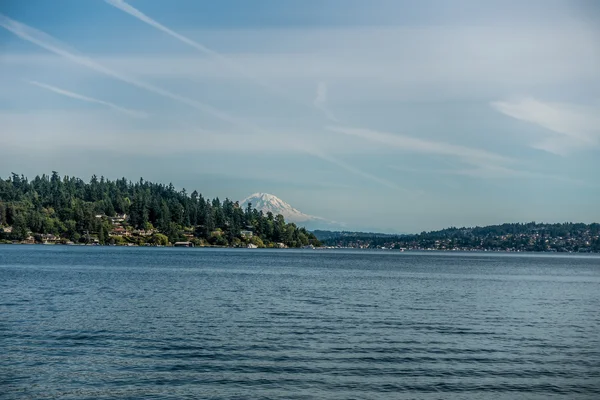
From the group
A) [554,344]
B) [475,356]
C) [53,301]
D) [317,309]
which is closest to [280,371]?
[475,356]

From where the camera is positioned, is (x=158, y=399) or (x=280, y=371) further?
(x=280, y=371)

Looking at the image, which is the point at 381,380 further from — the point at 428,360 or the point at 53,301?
the point at 53,301

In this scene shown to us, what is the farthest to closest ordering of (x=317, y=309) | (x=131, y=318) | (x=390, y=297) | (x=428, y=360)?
(x=390, y=297), (x=317, y=309), (x=131, y=318), (x=428, y=360)

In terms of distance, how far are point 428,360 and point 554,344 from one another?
1131 centimetres

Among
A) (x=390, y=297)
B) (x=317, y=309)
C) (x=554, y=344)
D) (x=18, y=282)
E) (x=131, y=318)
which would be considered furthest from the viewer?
(x=18, y=282)

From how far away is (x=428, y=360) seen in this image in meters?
36.4

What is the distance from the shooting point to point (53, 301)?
59094 millimetres

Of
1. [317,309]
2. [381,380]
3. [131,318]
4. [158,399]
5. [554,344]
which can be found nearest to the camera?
[158,399]

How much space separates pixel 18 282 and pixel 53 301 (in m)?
23.7

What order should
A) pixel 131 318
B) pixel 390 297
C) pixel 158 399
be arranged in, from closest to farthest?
1. pixel 158 399
2. pixel 131 318
3. pixel 390 297

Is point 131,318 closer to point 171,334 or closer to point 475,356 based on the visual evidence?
point 171,334

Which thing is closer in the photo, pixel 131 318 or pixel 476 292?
pixel 131 318

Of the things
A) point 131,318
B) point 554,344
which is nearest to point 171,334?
point 131,318

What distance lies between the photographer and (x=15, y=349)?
36.6 m
